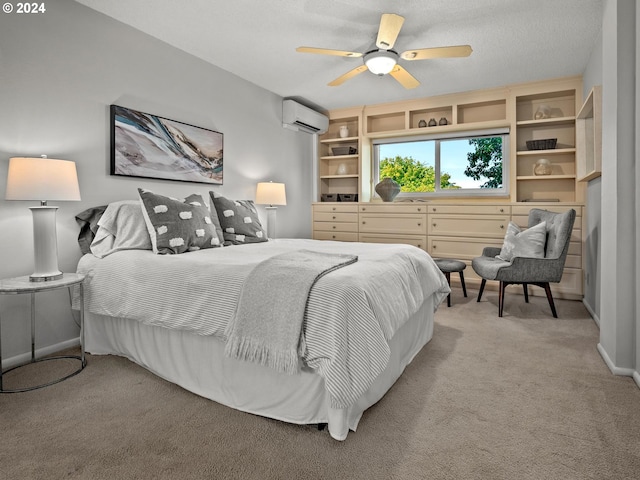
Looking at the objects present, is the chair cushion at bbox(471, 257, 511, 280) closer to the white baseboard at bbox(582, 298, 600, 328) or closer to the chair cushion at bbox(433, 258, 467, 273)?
the chair cushion at bbox(433, 258, 467, 273)

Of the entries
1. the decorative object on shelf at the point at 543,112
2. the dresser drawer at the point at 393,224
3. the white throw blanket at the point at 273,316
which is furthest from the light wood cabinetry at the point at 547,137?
the white throw blanket at the point at 273,316

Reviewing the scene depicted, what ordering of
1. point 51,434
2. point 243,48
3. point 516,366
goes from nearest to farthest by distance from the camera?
1. point 51,434
2. point 516,366
3. point 243,48

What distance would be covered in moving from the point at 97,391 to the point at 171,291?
661mm

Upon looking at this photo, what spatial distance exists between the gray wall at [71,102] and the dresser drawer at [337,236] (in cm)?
227

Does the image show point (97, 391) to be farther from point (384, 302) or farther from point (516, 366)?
point (516, 366)

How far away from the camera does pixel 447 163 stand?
5227mm

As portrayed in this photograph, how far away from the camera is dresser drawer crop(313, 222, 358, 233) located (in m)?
5.34

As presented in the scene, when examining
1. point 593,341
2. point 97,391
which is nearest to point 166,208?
point 97,391

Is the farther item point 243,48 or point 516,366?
point 243,48

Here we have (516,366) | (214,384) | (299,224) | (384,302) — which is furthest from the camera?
(299,224)

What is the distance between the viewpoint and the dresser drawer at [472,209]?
441cm

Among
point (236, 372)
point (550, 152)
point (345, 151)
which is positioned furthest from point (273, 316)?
point (345, 151)

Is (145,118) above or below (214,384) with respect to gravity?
above

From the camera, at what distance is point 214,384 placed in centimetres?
193
